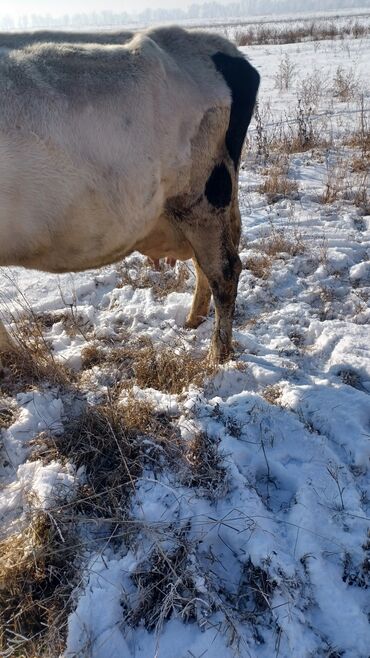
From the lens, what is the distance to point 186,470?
101 inches

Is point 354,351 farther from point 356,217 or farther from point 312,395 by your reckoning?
point 356,217

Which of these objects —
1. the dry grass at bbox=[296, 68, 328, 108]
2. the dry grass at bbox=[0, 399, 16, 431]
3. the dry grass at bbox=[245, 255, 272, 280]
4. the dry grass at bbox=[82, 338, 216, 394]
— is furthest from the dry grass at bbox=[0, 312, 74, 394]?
the dry grass at bbox=[296, 68, 328, 108]

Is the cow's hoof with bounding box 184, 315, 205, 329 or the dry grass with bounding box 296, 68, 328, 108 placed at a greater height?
the dry grass with bounding box 296, 68, 328, 108

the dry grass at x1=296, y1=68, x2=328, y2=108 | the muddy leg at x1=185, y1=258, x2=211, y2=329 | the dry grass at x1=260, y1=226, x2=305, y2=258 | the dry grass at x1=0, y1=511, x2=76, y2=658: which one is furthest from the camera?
the dry grass at x1=296, y1=68, x2=328, y2=108

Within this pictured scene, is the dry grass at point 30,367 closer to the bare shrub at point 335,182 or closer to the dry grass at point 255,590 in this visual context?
the dry grass at point 255,590

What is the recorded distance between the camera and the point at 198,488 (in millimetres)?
2457

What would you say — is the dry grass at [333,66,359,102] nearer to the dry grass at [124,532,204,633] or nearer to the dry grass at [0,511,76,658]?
the dry grass at [124,532,204,633]

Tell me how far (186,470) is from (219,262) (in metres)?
1.46

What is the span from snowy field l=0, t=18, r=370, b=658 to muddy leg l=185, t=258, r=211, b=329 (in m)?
0.08

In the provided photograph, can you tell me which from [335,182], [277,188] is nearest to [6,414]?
[277,188]

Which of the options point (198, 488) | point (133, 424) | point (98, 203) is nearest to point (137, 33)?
point (98, 203)

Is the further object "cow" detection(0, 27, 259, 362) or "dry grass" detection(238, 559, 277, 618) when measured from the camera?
"cow" detection(0, 27, 259, 362)

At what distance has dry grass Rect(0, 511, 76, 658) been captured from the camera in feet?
6.27

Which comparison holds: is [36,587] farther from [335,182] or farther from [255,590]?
[335,182]
